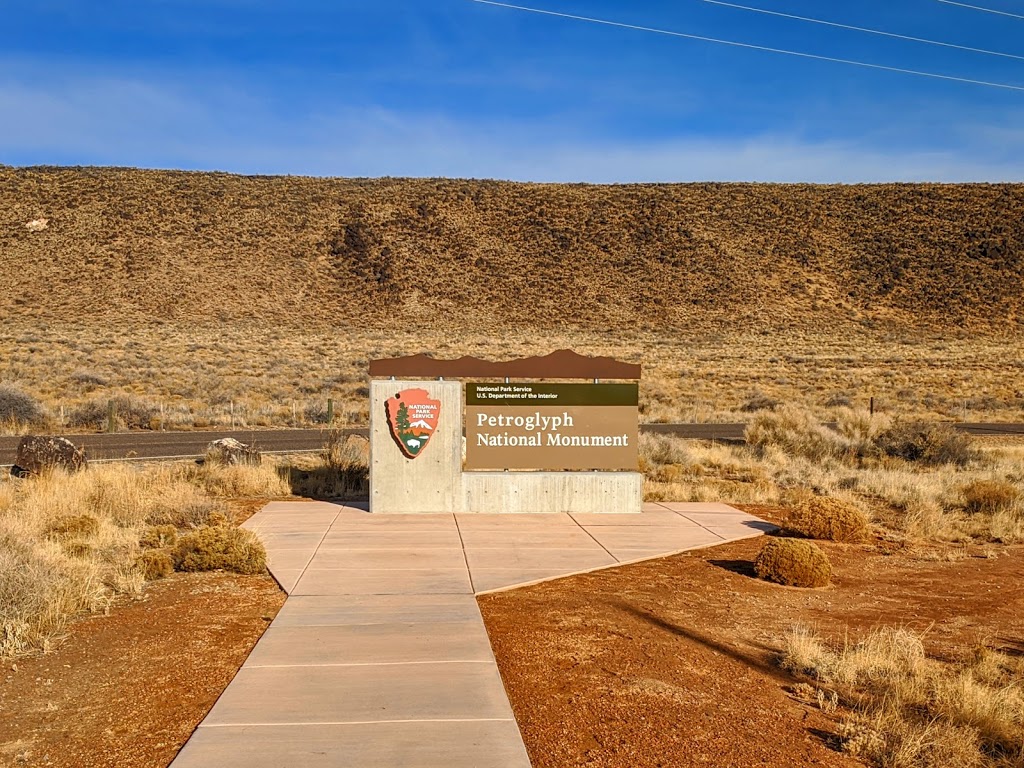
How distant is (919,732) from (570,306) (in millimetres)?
64421

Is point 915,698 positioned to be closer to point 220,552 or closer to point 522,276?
point 220,552

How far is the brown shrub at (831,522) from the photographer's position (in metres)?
12.4

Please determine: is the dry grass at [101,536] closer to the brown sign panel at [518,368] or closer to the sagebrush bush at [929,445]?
the brown sign panel at [518,368]

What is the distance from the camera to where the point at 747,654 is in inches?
289

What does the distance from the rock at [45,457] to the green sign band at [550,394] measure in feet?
22.2

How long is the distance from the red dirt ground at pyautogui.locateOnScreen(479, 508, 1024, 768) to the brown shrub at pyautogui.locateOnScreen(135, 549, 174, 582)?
324cm

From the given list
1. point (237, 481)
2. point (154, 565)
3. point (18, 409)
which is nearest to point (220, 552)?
point (154, 565)

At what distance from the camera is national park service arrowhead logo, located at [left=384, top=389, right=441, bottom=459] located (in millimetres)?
12883

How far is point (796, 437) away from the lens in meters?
22.3

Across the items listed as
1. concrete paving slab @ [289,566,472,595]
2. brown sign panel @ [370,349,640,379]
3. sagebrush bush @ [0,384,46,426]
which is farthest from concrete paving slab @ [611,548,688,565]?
sagebrush bush @ [0,384,46,426]

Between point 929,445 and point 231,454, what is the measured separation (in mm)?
14339

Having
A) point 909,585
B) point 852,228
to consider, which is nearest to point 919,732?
point 909,585

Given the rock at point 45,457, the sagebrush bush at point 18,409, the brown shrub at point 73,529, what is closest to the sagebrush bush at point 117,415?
the sagebrush bush at point 18,409

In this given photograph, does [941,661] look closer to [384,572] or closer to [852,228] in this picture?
[384,572]
